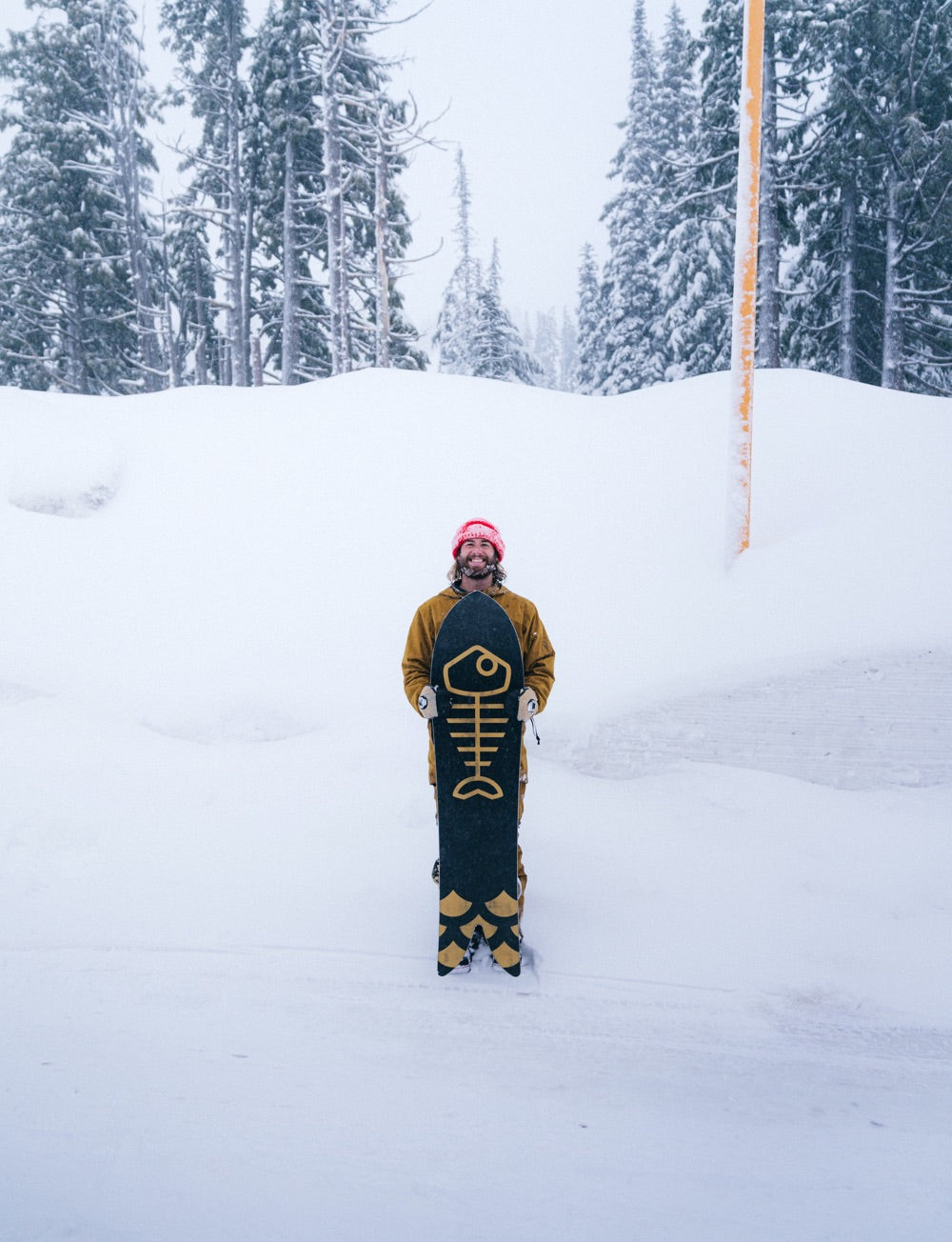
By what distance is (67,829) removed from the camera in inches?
167

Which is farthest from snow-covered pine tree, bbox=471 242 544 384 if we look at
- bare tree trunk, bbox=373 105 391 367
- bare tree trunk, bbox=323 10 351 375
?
bare tree trunk, bbox=323 10 351 375

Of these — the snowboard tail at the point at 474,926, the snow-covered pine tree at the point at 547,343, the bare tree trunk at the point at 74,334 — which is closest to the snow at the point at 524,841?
the snowboard tail at the point at 474,926

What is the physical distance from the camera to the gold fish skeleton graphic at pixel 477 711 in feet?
10.1

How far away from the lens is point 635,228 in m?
23.1

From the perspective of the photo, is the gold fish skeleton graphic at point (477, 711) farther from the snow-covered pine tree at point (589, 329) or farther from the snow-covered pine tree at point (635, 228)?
the snow-covered pine tree at point (589, 329)

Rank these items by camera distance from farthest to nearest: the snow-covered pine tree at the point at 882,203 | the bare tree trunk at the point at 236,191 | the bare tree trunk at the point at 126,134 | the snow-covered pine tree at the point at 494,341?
the snow-covered pine tree at the point at 494,341 → the bare tree trunk at the point at 236,191 → the bare tree trunk at the point at 126,134 → the snow-covered pine tree at the point at 882,203

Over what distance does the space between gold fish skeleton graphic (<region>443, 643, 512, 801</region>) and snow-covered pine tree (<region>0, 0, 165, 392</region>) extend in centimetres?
1921

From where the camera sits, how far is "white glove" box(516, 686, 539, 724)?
3074 mm

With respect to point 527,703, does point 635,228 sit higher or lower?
higher

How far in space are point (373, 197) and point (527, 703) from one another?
65.4 feet

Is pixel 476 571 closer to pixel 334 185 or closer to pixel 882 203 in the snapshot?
pixel 334 185

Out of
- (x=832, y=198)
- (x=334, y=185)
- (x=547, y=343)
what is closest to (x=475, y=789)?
(x=334, y=185)

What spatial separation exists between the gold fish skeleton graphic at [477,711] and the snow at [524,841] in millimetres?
902

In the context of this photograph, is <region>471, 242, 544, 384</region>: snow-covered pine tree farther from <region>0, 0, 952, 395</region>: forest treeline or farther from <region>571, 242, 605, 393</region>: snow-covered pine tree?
<region>0, 0, 952, 395</region>: forest treeline
